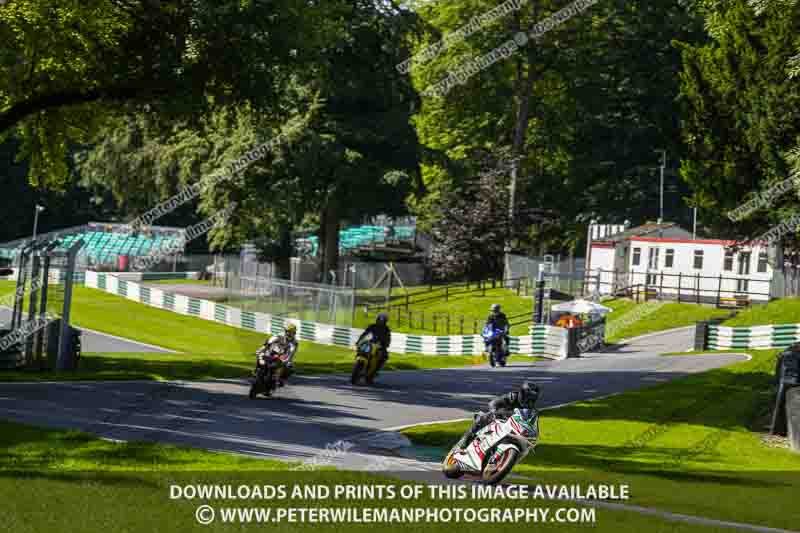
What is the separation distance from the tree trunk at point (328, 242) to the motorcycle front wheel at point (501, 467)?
45.5 meters

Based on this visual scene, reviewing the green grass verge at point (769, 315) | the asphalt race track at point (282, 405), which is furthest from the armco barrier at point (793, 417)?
the green grass verge at point (769, 315)

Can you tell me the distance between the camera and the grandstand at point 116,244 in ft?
261

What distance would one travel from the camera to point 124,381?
74.8 feet

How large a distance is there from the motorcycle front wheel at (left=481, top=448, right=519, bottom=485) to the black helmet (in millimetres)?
523

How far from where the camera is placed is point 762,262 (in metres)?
50.7

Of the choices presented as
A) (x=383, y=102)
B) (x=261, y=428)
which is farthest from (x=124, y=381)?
(x=383, y=102)

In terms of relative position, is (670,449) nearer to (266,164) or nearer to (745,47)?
(745,47)

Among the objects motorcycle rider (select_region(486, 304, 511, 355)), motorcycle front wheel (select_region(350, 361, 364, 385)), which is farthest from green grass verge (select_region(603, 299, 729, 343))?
motorcycle front wheel (select_region(350, 361, 364, 385))

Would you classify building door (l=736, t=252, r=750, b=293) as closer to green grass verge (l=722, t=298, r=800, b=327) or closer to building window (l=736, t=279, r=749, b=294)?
building window (l=736, t=279, r=749, b=294)

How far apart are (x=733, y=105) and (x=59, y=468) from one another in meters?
34.9

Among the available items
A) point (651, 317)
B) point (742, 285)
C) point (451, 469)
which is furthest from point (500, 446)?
point (742, 285)

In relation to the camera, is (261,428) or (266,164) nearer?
(261,428)

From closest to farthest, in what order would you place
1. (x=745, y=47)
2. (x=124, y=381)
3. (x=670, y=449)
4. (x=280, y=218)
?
(x=670, y=449)
(x=124, y=381)
(x=745, y=47)
(x=280, y=218)

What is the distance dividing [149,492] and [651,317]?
3790cm
